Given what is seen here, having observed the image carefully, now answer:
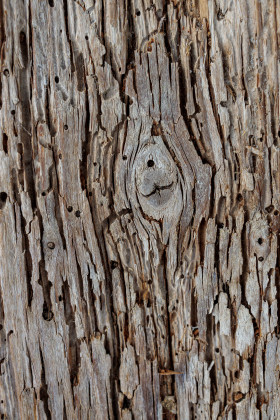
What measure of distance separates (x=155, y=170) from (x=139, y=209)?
11 cm

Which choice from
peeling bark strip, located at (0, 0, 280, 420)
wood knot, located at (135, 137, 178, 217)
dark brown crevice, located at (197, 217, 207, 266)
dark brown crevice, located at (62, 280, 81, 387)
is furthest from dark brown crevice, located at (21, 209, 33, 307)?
dark brown crevice, located at (197, 217, 207, 266)

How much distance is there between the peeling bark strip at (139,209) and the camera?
96 cm

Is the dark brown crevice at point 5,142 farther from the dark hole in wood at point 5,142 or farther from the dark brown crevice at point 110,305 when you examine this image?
the dark brown crevice at point 110,305

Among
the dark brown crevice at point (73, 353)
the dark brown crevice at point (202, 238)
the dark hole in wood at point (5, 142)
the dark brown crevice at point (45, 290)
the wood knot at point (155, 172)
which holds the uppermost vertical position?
the dark hole in wood at point (5, 142)

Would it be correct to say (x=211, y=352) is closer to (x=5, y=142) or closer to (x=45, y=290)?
(x=45, y=290)

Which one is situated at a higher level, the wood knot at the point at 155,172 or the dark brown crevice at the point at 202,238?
the wood knot at the point at 155,172

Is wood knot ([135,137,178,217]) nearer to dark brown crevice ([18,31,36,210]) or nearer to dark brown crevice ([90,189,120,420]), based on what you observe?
dark brown crevice ([90,189,120,420])

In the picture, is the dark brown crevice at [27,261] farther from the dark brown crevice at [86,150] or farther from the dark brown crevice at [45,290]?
the dark brown crevice at [86,150]

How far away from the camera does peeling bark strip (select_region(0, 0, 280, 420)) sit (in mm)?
956

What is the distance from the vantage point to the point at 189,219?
0.98 m

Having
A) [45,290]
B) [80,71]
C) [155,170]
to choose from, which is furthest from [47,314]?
[80,71]

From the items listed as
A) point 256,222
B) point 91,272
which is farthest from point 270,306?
point 91,272

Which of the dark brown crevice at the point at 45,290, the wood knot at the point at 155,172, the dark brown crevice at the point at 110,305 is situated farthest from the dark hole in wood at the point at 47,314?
the wood knot at the point at 155,172

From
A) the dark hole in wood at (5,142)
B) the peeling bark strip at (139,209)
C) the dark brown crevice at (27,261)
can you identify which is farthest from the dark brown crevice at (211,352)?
the dark hole in wood at (5,142)
